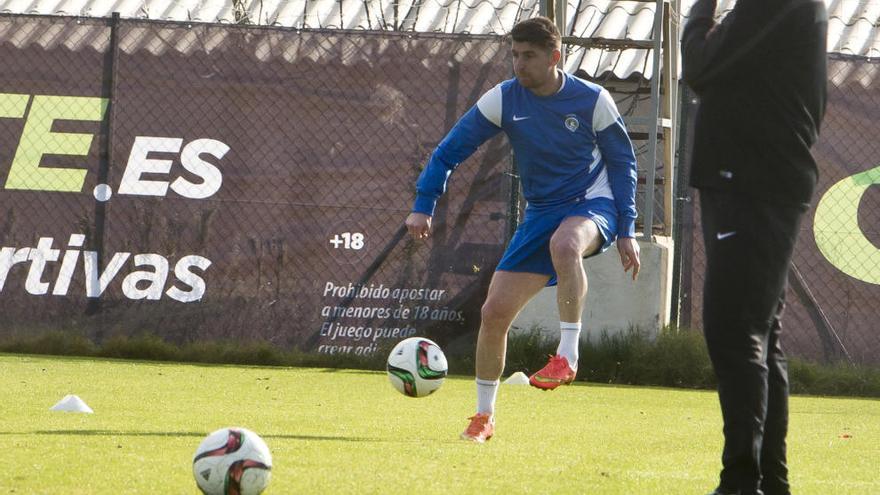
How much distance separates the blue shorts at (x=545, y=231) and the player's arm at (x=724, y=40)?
9.05 ft

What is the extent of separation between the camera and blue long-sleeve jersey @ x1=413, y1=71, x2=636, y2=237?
7438 millimetres

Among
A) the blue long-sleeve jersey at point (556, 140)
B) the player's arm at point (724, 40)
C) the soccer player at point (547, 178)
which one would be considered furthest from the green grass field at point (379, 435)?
the player's arm at point (724, 40)

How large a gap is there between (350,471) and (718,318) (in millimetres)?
1610

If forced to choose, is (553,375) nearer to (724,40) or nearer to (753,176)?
(753,176)

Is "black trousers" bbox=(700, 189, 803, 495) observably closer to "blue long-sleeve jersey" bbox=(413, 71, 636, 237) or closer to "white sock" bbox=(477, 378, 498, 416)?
"white sock" bbox=(477, 378, 498, 416)

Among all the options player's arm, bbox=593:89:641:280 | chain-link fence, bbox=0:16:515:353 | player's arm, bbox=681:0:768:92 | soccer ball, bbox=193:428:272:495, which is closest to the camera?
player's arm, bbox=681:0:768:92

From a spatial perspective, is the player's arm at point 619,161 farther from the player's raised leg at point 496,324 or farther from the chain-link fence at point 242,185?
the chain-link fence at point 242,185

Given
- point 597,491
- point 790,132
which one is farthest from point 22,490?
point 790,132

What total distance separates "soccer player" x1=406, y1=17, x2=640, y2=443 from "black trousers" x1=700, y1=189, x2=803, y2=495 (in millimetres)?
2600

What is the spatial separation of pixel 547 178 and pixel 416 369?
120 cm

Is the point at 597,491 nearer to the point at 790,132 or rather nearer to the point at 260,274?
the point at 790,132

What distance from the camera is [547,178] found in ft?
24.5

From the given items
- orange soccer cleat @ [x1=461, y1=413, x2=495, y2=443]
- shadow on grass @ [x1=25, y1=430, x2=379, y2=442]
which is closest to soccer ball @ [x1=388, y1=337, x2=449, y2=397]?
orange soccer cleat @ [x1=461, y1=413, x2=495, y2=443]

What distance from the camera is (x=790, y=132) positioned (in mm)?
4520
